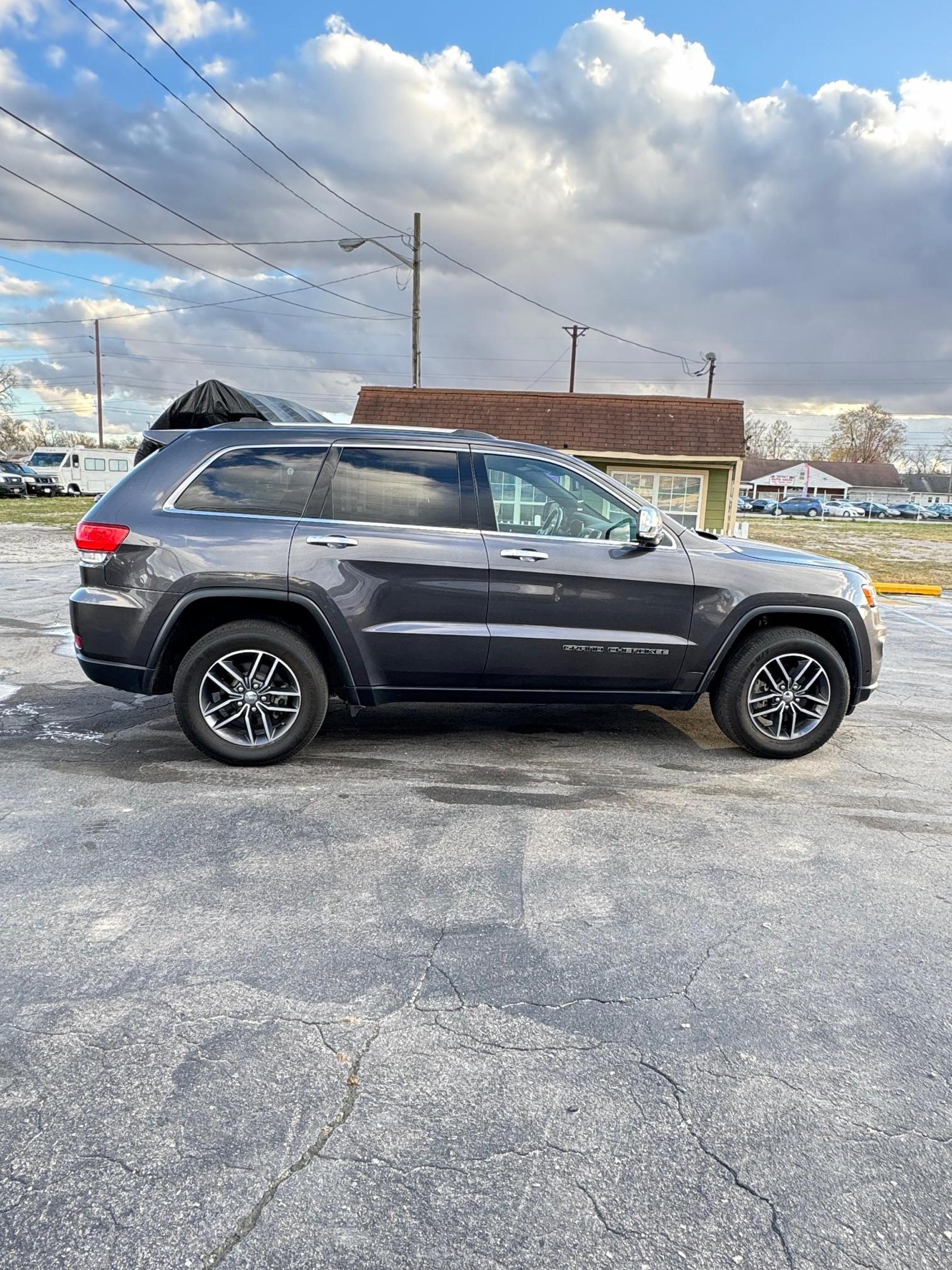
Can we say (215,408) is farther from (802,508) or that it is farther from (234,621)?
(802,508)

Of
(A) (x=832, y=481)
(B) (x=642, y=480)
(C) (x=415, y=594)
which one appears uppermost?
(A) (x=832, y=481)

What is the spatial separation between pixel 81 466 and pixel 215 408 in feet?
111

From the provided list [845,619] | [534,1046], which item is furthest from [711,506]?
[534,1046]

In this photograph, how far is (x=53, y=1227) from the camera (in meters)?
1.86

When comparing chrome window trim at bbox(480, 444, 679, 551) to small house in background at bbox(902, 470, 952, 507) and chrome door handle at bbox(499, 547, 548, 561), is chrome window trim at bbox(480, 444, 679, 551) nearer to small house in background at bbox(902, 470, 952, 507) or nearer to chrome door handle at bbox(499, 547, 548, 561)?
chrome door handle at bbox(499, 547, 548, 561)

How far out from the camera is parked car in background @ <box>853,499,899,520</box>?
66.8 metres

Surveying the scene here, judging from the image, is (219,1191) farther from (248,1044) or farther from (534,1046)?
(534,1046)

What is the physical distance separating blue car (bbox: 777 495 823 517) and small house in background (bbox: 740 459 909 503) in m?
28.2

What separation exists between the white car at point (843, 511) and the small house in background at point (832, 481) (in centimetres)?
2560

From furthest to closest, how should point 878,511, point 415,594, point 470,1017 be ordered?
point 878,511, point 415,594, point 470,1017

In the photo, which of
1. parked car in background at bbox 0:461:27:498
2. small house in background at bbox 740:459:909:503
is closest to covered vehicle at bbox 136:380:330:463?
parked car in background at bbox 0:461:27:498

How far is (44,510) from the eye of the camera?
1124 inches

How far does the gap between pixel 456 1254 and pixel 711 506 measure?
19708 mm

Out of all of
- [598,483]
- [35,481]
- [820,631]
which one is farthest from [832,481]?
[598,483]
